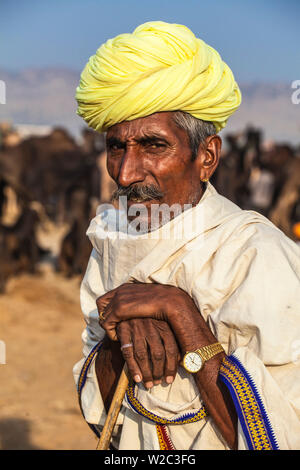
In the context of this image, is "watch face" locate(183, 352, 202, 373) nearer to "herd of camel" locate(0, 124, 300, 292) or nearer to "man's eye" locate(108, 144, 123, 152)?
"man's eye" locate(108, 144, 123, 152)

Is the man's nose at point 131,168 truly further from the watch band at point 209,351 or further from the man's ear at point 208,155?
the watch band at point 209,351

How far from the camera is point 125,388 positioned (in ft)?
5.35

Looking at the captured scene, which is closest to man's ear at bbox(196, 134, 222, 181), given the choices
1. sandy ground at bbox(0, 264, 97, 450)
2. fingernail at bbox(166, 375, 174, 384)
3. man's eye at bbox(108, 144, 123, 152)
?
man's eye at bbox(108, 144, 123, 152)

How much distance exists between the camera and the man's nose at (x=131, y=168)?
5.38 feet

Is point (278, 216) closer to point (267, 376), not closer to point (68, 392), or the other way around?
point (68, 392)

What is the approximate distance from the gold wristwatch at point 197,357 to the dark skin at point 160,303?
15mm

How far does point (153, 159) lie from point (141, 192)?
114 mm

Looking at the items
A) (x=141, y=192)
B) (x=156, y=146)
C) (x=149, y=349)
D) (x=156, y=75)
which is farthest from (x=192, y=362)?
(x=156, y=75)

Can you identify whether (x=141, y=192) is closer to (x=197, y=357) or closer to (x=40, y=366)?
(x=197, y=357)

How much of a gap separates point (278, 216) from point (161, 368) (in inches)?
338

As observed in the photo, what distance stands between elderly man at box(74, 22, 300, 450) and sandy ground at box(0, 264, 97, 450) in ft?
9.45

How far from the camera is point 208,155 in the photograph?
5.80 feet

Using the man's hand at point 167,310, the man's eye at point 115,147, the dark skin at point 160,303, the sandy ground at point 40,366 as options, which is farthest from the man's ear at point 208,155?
the sandy ground at point 40,366

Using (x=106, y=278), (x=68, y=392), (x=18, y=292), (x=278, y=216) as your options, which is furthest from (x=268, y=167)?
(x=106, y=278)
